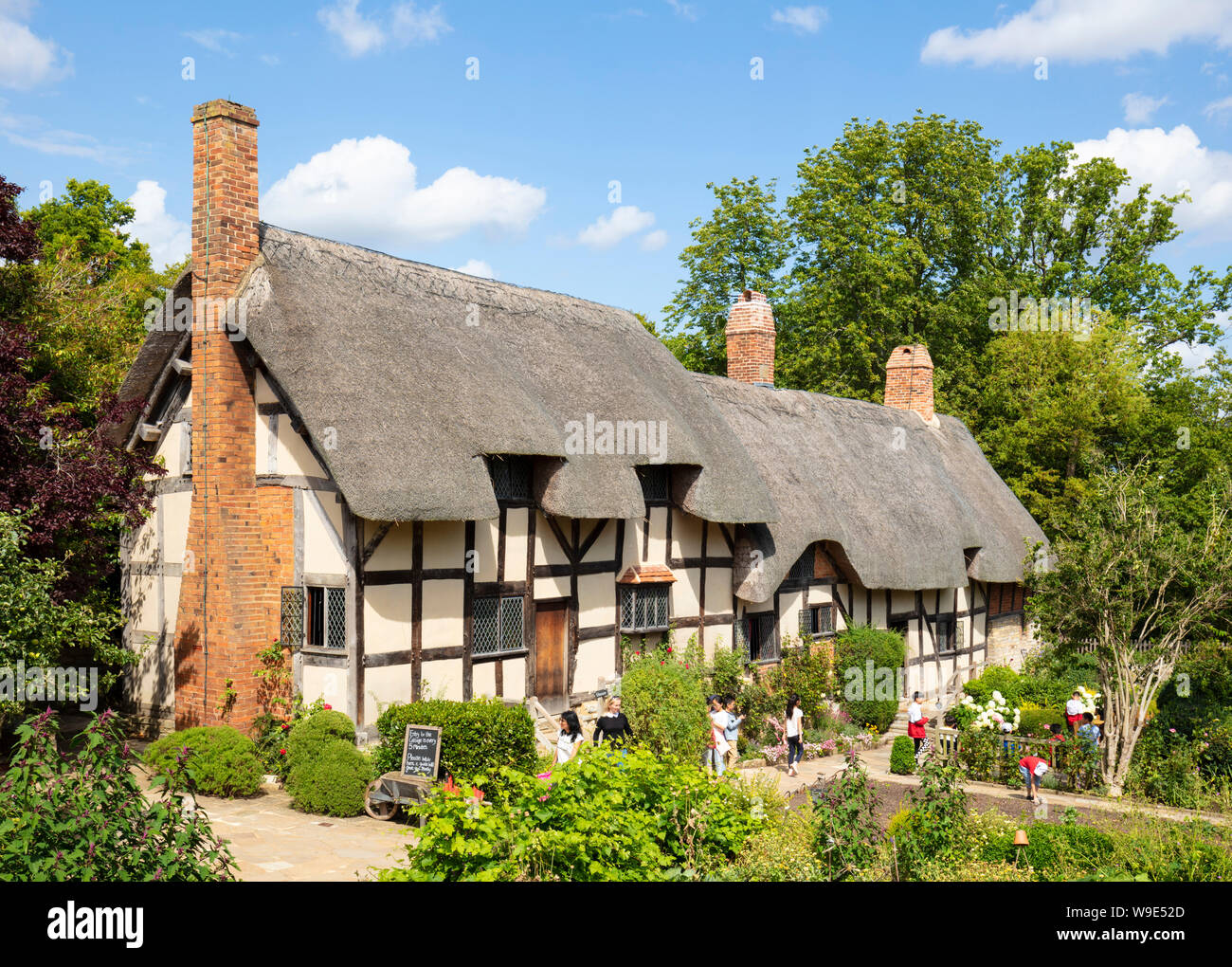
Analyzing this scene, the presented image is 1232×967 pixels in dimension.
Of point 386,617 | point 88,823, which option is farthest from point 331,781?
point 88,823

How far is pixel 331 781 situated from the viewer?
12.3m

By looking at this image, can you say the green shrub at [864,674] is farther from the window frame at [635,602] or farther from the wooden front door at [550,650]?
the wooden front door at [550,650]

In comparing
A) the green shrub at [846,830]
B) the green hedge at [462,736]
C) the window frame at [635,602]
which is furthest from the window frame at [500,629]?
the green shrub at [846,830]

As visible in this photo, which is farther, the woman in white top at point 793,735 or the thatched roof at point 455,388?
the woman in white top at point 793,735

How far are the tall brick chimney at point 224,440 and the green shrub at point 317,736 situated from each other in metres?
1.36

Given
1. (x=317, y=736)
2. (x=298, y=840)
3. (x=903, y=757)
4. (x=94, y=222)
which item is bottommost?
(x=903, y=757)

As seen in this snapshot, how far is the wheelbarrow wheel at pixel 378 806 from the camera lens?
39.9 ft

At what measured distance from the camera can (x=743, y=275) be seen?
35.0 m

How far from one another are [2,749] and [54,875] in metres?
10.7

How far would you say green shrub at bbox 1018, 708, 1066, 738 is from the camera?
62.2 ft

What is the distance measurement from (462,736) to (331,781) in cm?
160

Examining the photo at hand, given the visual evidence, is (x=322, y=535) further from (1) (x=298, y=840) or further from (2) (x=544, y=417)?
(1) (x=298, y=840)
